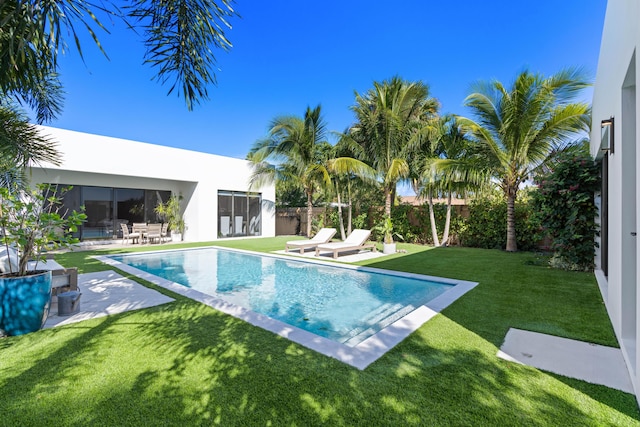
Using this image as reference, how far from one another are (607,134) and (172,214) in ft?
63.1

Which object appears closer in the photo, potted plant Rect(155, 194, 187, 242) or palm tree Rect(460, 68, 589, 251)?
palm tree Rect(460, 68, 589, 251)

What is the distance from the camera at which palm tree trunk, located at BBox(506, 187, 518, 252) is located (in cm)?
1176

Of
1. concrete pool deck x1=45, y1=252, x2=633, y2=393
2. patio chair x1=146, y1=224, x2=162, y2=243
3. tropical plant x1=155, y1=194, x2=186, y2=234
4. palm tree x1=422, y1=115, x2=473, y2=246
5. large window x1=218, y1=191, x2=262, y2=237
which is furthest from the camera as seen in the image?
large window x1=218, y1=191, x2=262, y2=237

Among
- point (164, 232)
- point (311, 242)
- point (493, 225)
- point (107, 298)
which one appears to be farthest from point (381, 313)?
point (164, 232)

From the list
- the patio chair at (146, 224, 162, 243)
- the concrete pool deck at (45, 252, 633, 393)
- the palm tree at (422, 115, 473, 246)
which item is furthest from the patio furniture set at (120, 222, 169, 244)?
the palm tree at (422, 115, 473, 246)

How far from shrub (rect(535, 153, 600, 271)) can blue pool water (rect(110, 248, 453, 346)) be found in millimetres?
3753

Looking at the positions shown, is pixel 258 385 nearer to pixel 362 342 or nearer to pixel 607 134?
pixel 362 342

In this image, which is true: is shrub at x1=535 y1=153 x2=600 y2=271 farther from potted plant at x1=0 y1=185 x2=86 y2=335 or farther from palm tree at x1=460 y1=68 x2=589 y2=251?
potted plant at x1=0 y1=185 x2=86 y2=335

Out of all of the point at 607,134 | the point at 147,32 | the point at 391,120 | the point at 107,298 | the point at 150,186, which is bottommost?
the point at 107,298

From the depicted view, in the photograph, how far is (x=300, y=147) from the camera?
56.8 ft

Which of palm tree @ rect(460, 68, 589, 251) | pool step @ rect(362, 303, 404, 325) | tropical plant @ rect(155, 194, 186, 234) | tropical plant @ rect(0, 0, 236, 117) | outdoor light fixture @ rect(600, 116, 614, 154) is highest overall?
palm tree @ rect(460, 68, 589, 251)

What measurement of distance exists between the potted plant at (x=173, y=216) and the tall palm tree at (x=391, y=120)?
1219cm

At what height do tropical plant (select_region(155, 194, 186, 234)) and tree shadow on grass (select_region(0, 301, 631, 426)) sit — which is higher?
tropical plant (select_region(155, 194, 186, 234))

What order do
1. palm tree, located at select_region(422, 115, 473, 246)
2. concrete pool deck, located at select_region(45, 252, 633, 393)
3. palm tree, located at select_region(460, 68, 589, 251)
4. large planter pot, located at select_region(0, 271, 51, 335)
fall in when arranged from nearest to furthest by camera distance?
1. concrete pool deck, located at select_region(45, 252, 633, 393)
2. large planter pot, located at select_region(0, 271, 51, 335)
3. palm tree, located at select_region(460, 68, 589, 251)
4. palm tree, located at select_region(422, 115, 473, 246)
